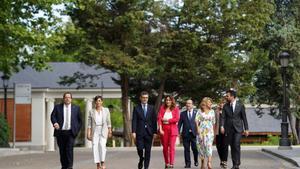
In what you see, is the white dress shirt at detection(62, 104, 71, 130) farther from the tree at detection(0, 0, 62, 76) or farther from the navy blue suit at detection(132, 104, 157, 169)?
the tree at detection(0, 0, 62, 76)

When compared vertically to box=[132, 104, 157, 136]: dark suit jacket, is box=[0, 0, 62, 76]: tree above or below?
above

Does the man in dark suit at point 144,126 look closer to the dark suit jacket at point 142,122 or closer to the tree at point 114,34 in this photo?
the dark suit jacket at point 142,122

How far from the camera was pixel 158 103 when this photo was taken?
4575 cm

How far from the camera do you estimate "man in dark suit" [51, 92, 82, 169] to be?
651 inches

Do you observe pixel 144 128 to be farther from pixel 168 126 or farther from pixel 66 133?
pixel 66 133

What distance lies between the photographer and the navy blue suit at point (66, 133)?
16.5 metres

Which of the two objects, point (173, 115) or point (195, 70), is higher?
point (195, 70)

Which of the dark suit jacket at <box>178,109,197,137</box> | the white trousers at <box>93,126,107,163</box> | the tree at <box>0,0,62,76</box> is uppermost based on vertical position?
the tree at <box>0,0,62,76</box>

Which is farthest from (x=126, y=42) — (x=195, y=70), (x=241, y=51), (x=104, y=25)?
(x=241, y=51)

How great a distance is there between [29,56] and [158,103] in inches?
654

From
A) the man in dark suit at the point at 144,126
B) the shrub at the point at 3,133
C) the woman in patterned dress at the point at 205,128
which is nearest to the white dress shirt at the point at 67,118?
the man in dark suit at the point at 144,126

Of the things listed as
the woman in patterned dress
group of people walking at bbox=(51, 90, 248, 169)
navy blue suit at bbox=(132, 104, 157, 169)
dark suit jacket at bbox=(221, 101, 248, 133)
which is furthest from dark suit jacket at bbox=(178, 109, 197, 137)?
navy blue suit at bbox=(132, 104, 157, 169)

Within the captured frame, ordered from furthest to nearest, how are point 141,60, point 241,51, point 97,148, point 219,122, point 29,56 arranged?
point 241,51, point 141,60, point 29,56, point 219,122, point 97,148

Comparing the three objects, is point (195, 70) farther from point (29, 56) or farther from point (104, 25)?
point (29, 56)
